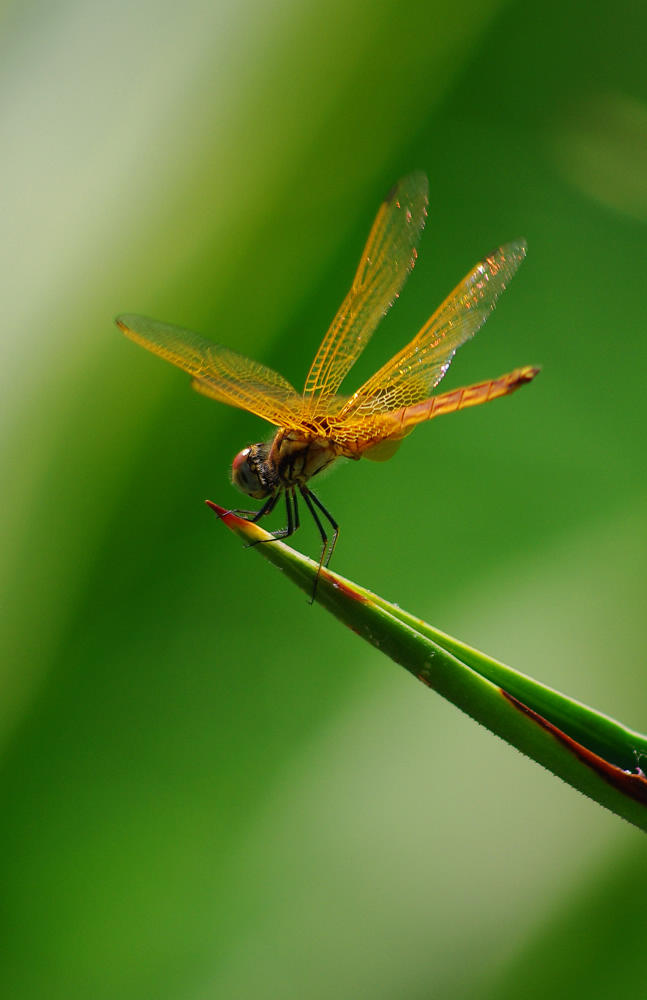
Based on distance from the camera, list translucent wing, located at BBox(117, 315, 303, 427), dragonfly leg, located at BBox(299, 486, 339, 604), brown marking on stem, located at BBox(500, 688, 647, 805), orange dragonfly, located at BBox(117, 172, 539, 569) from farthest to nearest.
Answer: dragonfly leg, located at BBox(299, 486, 339, 604) → orange dragonfly, located at BBox(117, 172, 539, 569) → translucent wing, located at BBox(117, 315, 303, 427) → brown marking on stem, located at BBox(500, 688, 647, 805)

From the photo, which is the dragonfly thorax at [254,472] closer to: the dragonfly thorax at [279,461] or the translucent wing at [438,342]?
the dragonfly thorax at [279,461]

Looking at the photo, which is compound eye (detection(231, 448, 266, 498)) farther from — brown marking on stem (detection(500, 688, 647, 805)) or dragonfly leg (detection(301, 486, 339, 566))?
brown marking on stem (detection(500, 688, 647, 805))

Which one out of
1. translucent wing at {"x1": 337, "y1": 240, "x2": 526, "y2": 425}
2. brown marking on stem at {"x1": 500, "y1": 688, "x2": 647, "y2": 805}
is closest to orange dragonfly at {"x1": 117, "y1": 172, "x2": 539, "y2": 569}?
translucent wing at {"x1": 337, "y1": 240, "x2": 526, "y2": 425}

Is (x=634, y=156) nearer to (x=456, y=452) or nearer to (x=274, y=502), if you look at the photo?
(x=456, y=452)

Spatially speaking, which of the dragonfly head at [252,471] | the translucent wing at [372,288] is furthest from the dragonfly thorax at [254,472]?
the translucent wing at [372,288]

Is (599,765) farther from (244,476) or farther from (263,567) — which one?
(263,567)

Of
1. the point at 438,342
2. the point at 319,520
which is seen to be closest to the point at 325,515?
the point at 319,520

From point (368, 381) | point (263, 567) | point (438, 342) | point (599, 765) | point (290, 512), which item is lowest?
point (263, 567)
